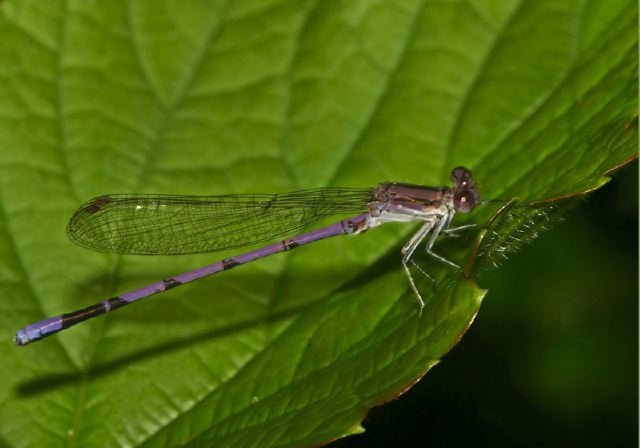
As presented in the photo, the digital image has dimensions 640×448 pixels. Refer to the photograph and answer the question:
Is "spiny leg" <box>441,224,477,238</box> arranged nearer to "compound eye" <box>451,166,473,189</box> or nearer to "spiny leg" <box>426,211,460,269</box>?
"spiny leg" <box>426,211,460,269</box>

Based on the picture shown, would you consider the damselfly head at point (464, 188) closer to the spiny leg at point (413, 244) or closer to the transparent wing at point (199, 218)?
the spiny leg at point (413, 244)

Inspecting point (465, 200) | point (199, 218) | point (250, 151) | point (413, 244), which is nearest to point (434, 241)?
point (413, 244)

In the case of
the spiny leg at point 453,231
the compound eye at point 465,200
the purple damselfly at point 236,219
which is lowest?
the spiny leg at point 453,231

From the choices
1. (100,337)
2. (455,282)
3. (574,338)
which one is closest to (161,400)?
(100,337)

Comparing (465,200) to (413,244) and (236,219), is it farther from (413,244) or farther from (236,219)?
(236,219)

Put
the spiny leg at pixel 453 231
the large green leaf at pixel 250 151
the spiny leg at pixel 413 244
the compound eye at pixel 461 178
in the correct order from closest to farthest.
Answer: the large green leaf at pixel 250 151
the spiny leg at pixel 413 244
the compound eye at pixel 461 178
the spiny leg at pixel 453 231

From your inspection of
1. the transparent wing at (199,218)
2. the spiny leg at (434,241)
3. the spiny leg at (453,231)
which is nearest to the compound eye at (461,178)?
the spiny leg at (453,231)

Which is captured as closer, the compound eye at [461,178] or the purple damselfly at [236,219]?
the compound eye at [461,178]
